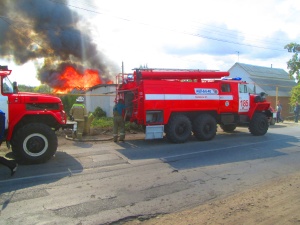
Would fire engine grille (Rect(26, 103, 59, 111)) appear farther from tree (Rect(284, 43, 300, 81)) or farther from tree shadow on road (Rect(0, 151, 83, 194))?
tree (Rect(284, 43, 300, 81))

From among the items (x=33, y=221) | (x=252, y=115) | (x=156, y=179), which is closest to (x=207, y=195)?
(x=156, y=179)

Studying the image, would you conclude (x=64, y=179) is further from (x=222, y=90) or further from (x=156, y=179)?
(x=222, y=90)

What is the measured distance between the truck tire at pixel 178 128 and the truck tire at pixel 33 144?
4381 mm

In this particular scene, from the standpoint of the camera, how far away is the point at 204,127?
1096cm

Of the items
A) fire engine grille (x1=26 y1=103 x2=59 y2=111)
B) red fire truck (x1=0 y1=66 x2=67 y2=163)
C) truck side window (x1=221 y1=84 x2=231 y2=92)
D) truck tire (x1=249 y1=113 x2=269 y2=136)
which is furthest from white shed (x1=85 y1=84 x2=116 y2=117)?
red fire truck (x1=0 y1=66 x2=67 y2=163)

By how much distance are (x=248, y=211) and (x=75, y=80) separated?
2563 cm

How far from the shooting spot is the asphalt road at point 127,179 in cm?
428

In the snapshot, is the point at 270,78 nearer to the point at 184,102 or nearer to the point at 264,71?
the point at 264,71

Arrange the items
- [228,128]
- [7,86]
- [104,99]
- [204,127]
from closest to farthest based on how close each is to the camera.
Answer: [7,86] < [204,127] < [228,128] < [104,99]

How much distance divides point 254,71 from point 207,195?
31727 millimetres

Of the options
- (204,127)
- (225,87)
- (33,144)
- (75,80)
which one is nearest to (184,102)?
(204,127)

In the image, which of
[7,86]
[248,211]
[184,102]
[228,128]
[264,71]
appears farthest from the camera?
[264,71]

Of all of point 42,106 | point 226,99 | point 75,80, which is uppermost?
point 75,80

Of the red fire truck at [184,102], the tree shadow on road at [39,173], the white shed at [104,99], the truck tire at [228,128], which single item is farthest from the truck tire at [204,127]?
the white shed at [104,99]
